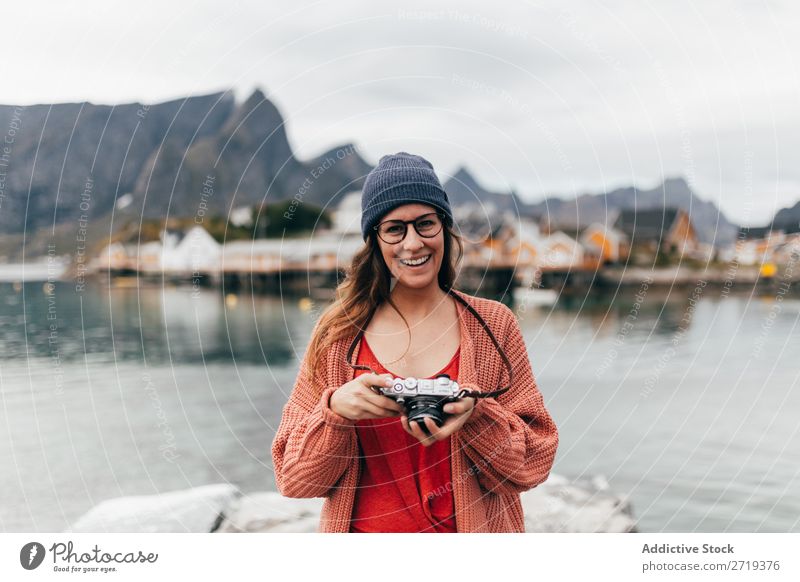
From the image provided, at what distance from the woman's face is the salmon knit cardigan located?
14cm

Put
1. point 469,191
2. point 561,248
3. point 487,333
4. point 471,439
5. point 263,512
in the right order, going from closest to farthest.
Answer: point 471,439 < point 487,333 < point 469,191 < point 263,512 < point 561,248

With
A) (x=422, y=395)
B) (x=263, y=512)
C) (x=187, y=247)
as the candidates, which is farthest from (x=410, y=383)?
(x=187, y=247)

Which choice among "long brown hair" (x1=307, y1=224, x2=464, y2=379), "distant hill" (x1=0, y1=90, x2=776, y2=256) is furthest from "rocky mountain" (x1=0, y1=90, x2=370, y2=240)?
"long brown hair" (x1=307, y1=224, x2=464, y2=379)

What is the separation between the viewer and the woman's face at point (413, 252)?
1610mm

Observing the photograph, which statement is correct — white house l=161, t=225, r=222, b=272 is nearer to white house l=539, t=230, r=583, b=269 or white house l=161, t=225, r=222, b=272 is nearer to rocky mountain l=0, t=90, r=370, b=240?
rocky mountain l=0, t=90, r=370, b=240

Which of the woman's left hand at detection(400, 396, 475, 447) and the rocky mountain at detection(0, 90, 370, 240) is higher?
the rocky mountain at detection(0, 90, 370, 240)

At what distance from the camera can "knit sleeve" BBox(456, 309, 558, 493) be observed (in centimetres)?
157

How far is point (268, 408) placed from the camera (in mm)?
Result: 10406

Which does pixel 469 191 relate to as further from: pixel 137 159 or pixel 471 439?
pixel 137 159

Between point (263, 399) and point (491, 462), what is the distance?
9.91 m

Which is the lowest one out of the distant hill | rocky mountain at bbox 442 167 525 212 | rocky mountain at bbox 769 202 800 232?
rocky mountain at bbox 769 202 800 232

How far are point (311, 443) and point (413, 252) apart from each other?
0.46 m

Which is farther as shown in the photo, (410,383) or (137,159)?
(137,159)

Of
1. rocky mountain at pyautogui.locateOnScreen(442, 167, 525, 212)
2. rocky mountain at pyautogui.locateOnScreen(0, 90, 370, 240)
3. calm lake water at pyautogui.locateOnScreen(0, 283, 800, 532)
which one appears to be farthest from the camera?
calm lake water at pyautogui.locateOnScreen(0, 283, 800, 532)
